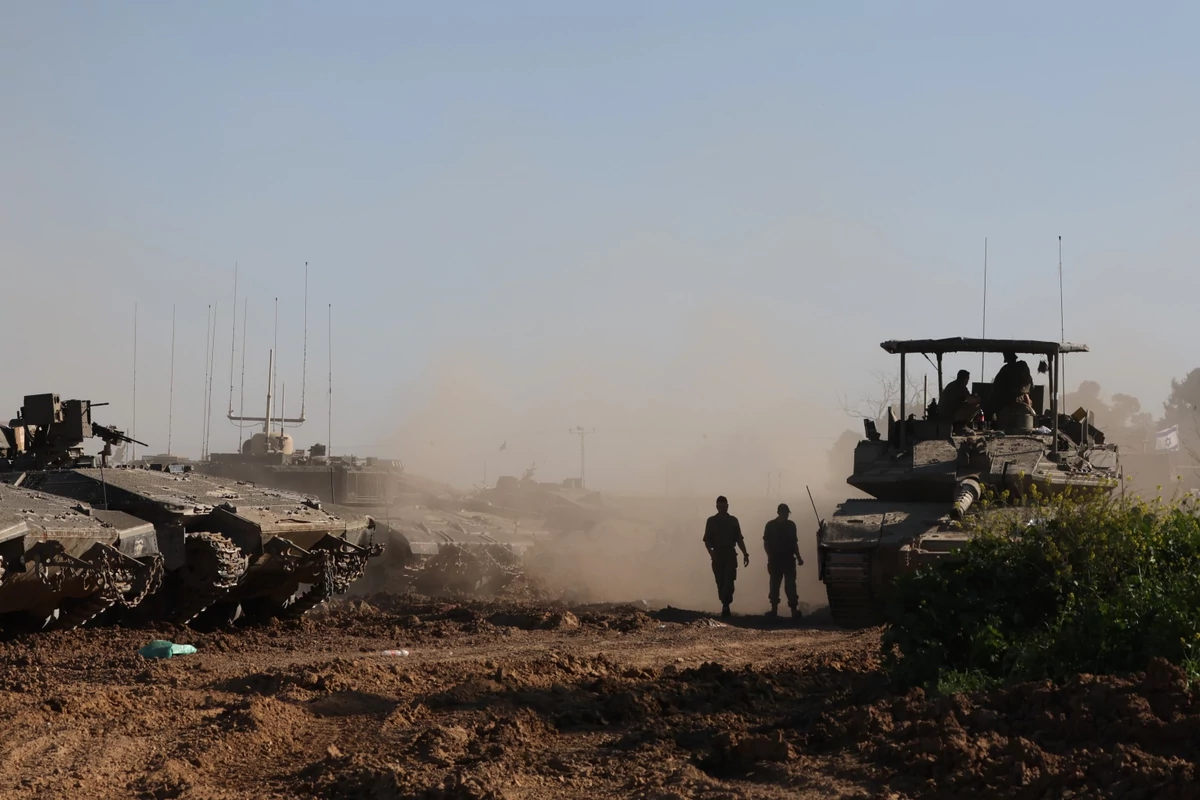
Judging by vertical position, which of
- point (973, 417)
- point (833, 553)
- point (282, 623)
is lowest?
point (282, 623)

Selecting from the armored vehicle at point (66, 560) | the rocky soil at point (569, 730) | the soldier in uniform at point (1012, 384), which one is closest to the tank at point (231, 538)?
the armored vehicle at point (66, 560)

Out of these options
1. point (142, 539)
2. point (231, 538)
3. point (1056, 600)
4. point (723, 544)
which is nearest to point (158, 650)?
point (142, 539)

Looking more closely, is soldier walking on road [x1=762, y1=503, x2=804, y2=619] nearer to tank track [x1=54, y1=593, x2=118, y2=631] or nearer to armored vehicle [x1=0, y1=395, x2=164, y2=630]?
armored vehicle [x1=0, y1=395, x2=164, y2=630]

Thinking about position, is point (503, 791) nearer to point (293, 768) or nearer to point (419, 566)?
point (293, 768)

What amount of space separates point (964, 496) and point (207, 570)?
23.9 feet

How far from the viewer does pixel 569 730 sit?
7828 millimetres

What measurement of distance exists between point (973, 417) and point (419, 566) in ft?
31.1

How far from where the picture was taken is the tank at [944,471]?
1273cm

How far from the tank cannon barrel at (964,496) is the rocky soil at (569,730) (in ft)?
6.50

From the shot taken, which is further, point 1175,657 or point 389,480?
point 389,480

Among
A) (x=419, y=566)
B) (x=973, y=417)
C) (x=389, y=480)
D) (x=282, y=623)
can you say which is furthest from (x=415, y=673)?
(x=389, y=480)

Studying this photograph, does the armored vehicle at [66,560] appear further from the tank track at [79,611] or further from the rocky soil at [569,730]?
the rocky soil at [569,730]

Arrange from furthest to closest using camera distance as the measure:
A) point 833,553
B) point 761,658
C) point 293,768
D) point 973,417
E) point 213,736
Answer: point 973,417 → point 833,553 → point 761,658 → point 213,736 → point 293,768

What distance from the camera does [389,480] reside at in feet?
81.3
